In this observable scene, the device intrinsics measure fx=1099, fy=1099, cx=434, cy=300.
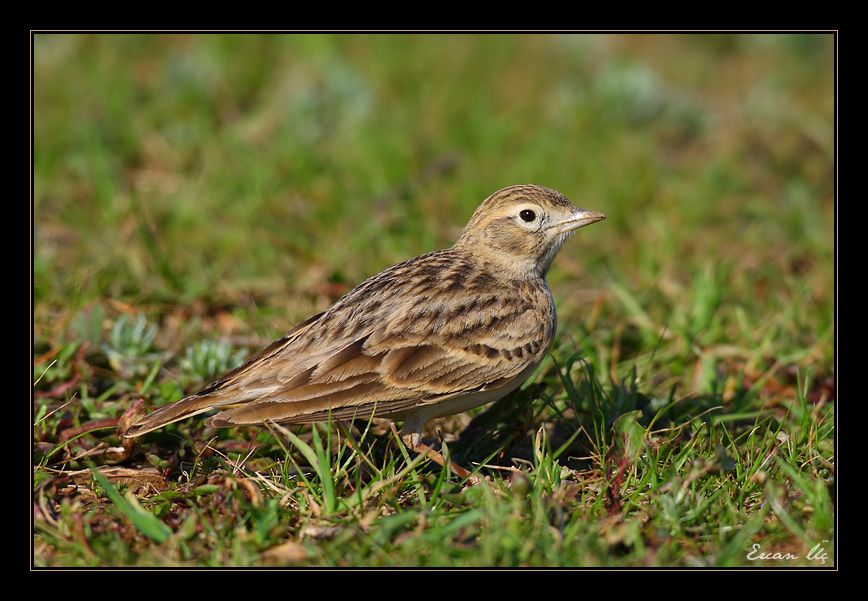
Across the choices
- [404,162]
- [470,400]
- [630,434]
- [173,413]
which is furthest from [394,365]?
[404,162]

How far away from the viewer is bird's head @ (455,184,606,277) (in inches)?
258

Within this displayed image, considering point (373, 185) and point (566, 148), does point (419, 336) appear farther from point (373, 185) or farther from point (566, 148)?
point (566, 148)

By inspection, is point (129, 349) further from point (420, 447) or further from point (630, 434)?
point (630, 434)

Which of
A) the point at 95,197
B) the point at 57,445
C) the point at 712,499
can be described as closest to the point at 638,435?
the point at 712,499

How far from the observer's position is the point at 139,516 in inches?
199

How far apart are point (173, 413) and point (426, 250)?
3721 mm

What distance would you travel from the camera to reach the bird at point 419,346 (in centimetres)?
550

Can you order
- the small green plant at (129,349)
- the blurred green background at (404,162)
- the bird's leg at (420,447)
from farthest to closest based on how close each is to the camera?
the blurred green background at (404,162) → the small green plant at (129,349) → the bird's leg at (420,447)

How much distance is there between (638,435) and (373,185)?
182 inches

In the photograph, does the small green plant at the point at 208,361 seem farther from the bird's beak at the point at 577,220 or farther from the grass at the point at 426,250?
the bird's beak at the point at 577,220

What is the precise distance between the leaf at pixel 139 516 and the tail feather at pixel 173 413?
0.31 meters

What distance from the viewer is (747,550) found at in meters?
5.01

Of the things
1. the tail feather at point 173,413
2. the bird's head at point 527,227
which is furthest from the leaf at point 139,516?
the bird's head at point 527,227

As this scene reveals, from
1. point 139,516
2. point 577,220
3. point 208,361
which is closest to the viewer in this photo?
point 139,516
